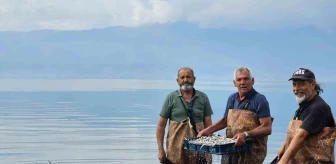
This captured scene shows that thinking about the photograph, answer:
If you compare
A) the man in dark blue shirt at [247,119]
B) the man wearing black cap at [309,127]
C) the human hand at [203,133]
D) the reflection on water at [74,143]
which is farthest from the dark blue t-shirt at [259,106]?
the reflection on water at [74,143]

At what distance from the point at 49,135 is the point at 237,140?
22.6m

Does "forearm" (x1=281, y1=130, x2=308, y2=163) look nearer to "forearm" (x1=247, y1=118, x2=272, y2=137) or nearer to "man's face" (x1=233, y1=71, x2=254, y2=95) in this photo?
"forearm" (x1=247, y1=118, x2=272, y2=137)

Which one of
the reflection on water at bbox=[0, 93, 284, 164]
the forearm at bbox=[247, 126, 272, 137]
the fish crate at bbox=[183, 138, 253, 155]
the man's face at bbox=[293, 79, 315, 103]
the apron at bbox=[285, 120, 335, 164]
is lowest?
the apron at bbox=[285, 120, 335, 164]

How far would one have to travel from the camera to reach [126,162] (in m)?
20.2

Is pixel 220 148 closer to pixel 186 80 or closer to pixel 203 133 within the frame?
pixel 203 133

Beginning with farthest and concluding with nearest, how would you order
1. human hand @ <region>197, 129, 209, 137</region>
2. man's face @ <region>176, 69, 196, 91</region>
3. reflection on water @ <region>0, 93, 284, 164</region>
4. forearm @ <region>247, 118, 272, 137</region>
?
reflection on water @ <region>0, 93, 284, 164</region>, man's face @ <region>176, 69, 196, 91</region>, human hand @ <region>197, 129, 209, 137</region>, forearm @ <region>247, 118, 272, 137</region>

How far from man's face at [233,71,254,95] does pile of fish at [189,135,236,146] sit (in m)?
0.46

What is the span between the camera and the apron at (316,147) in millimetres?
5441

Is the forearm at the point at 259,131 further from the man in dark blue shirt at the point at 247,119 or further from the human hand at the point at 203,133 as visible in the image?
the human hand at the point at 203,133

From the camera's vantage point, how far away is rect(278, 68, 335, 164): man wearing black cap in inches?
212

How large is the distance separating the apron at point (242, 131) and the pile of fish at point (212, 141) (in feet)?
0.52

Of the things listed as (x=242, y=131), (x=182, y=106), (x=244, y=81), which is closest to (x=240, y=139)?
(x=242, y=131)

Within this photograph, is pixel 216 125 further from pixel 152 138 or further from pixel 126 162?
pixel 152 138

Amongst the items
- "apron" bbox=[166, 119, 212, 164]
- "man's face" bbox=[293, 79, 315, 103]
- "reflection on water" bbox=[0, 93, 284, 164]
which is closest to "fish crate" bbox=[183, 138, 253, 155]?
"apron" bbox=[166, 119, 212, 164]
